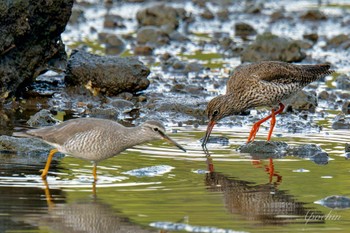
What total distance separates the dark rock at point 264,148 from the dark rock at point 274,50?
25.1ft

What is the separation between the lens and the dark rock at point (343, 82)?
18805mm

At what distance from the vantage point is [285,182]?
37.1 ft

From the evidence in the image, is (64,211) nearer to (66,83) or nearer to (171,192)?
(171,192)

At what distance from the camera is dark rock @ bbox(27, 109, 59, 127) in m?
14.4

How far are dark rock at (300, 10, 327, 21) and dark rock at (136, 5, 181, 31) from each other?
4407 millimetres

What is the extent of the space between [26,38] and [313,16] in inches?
596

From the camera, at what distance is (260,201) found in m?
10.4

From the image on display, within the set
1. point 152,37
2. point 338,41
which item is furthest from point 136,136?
point 338,41

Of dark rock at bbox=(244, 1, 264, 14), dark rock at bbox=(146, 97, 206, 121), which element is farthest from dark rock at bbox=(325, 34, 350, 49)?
dark rock at bbox=(146, 97, 206, 121)

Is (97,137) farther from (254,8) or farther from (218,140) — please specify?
(254,8)

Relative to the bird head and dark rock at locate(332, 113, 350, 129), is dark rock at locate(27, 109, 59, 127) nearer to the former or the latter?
the bird head

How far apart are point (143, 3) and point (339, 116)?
17.8m

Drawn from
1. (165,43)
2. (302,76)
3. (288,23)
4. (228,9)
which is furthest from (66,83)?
(228,9)

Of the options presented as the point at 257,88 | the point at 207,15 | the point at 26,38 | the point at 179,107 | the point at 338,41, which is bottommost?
the point at 179,107
